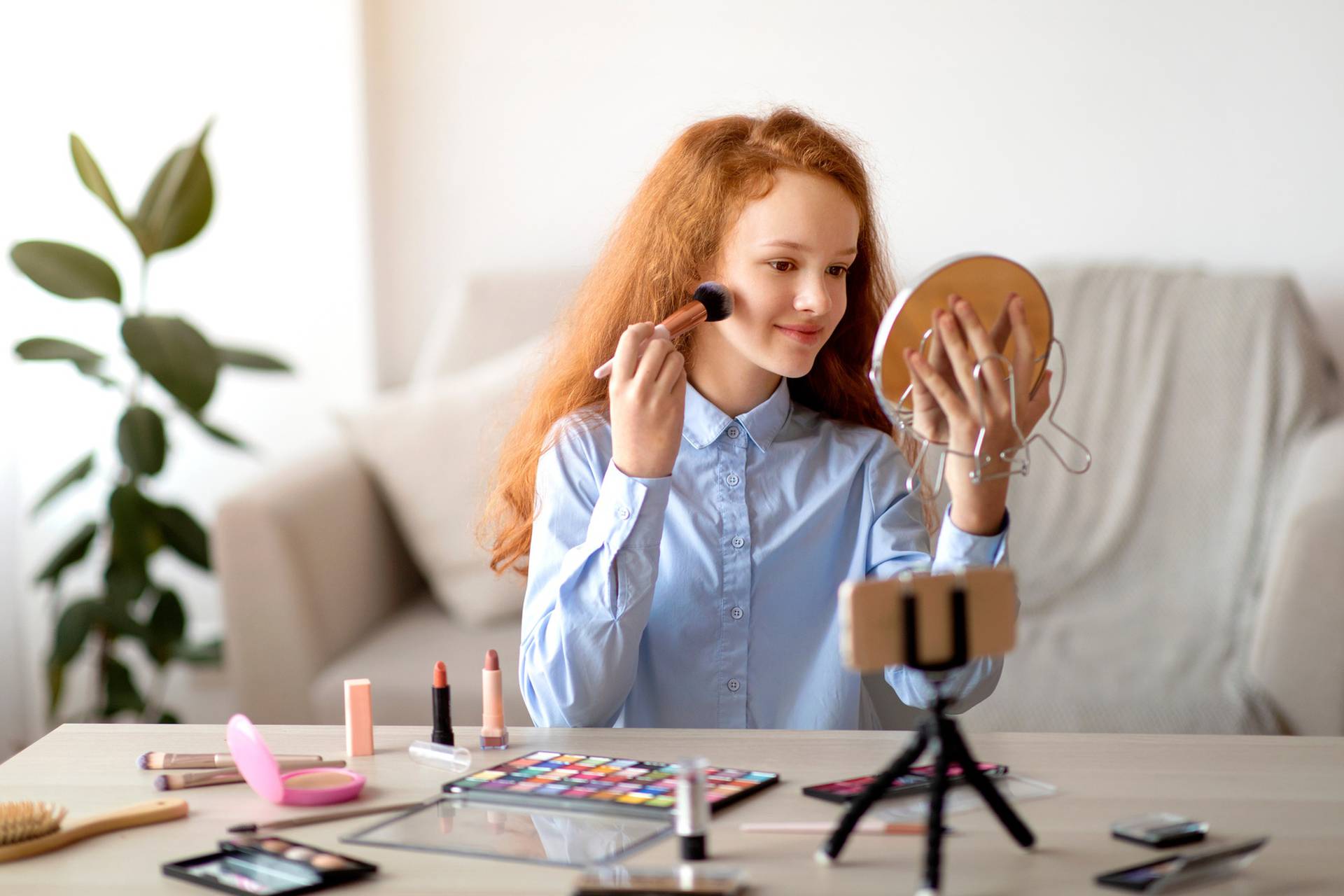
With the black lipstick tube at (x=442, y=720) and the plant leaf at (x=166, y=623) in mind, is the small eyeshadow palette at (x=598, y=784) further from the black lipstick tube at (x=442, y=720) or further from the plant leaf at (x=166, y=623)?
the plant leaf at (x=166, y=623)

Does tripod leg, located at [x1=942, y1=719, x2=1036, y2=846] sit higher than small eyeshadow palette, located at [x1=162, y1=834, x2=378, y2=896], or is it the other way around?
tripod leg, located at [x1=942, y1=719, x2=1036, y2=846]

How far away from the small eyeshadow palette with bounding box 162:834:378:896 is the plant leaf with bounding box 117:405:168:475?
1421mm

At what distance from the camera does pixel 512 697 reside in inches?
72.9

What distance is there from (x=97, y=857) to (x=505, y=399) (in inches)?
57.3

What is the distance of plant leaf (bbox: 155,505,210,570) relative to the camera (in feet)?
6.97

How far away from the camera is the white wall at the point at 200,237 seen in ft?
7.79

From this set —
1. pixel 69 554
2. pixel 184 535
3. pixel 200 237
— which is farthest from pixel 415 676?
pixel 200 237

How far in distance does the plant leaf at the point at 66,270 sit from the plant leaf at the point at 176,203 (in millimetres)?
76

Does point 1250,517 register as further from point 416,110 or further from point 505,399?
point 416,110

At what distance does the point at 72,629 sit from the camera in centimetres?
208

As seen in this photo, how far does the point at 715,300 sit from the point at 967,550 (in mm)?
297

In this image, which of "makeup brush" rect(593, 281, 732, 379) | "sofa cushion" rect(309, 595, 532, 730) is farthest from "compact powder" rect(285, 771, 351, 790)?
"sofa cushion" rect(309, 595, 532, 730)

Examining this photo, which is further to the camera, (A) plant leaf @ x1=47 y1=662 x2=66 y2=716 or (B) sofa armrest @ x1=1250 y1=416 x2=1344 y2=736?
(A) plant leaf @ x1=47 y1=662 x2=66 y2=716

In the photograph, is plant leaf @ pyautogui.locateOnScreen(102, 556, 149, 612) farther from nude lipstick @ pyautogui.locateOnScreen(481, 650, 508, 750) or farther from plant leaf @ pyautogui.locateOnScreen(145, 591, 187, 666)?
nude lipstick @ pyautogui.locateOnScreen(481, 650, 508, 750)
